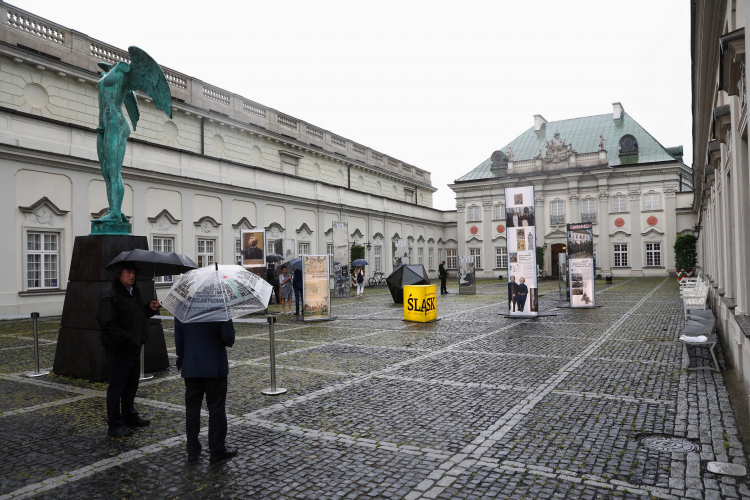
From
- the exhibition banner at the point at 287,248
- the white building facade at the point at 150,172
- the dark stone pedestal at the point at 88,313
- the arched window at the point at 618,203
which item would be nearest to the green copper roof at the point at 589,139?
the arched window at the point at 618,203

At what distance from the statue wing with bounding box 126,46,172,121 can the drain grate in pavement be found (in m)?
9.29

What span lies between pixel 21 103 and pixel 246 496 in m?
23.6

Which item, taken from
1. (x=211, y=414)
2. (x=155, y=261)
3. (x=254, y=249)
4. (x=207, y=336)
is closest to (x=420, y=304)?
(x=254, y=249)

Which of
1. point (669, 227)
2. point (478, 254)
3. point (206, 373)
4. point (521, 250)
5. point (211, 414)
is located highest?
point (669, 227)

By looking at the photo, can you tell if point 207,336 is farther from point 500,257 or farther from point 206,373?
point 500,257

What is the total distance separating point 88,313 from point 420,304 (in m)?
9.61

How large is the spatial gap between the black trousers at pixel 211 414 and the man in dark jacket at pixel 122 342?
1.18 meters

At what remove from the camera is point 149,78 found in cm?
1015

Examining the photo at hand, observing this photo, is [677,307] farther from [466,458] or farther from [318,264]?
[466,458]

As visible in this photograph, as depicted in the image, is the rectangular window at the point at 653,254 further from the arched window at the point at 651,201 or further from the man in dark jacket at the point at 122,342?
the man in dark jacket at the point at 122,342

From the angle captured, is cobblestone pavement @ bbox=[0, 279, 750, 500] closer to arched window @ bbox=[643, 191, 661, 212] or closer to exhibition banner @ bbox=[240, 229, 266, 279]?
exhibition banner @ bbox=[240, 229, 266, 279]

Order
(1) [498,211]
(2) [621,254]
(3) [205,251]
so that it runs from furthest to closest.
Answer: (1) [498,211], (2) [621,254], (3) [205,251]

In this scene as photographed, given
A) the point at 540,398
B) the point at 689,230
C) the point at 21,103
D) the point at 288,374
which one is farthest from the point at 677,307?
the point at 689,230

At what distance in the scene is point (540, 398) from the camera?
23.6ft
